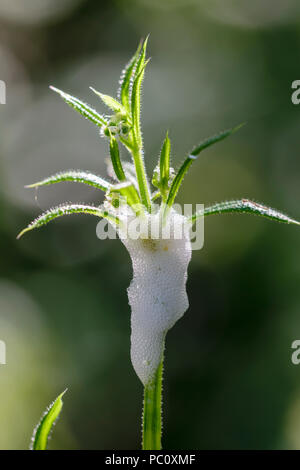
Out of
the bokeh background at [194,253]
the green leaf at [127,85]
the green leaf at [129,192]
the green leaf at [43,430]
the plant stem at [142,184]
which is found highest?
the bokeh background at [194,253]

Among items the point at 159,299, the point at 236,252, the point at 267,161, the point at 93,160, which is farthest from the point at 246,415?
the point at 159,299

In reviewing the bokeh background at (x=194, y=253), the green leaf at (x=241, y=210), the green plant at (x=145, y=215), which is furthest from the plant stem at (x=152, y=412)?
the bokeh background at (x=194, y=253)

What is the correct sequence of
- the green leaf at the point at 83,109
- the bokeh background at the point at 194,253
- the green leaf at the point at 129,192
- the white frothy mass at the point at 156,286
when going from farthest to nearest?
1. the bokeh background at the point at 194,253
2. the white frothy mass at the point at 156,286
3. the green leaf at the point at 83,109
4. the green leaf at the point at 129,192

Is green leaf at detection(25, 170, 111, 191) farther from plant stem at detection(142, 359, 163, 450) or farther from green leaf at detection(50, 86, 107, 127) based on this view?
plant stem at detection(142, 359, 163, 450)

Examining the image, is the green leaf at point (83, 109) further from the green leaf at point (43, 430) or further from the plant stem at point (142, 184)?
the green leaf at point (43, 430)

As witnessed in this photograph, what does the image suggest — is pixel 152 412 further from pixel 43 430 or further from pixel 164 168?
pixel 164 168

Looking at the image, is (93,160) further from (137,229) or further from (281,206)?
(137,229)
